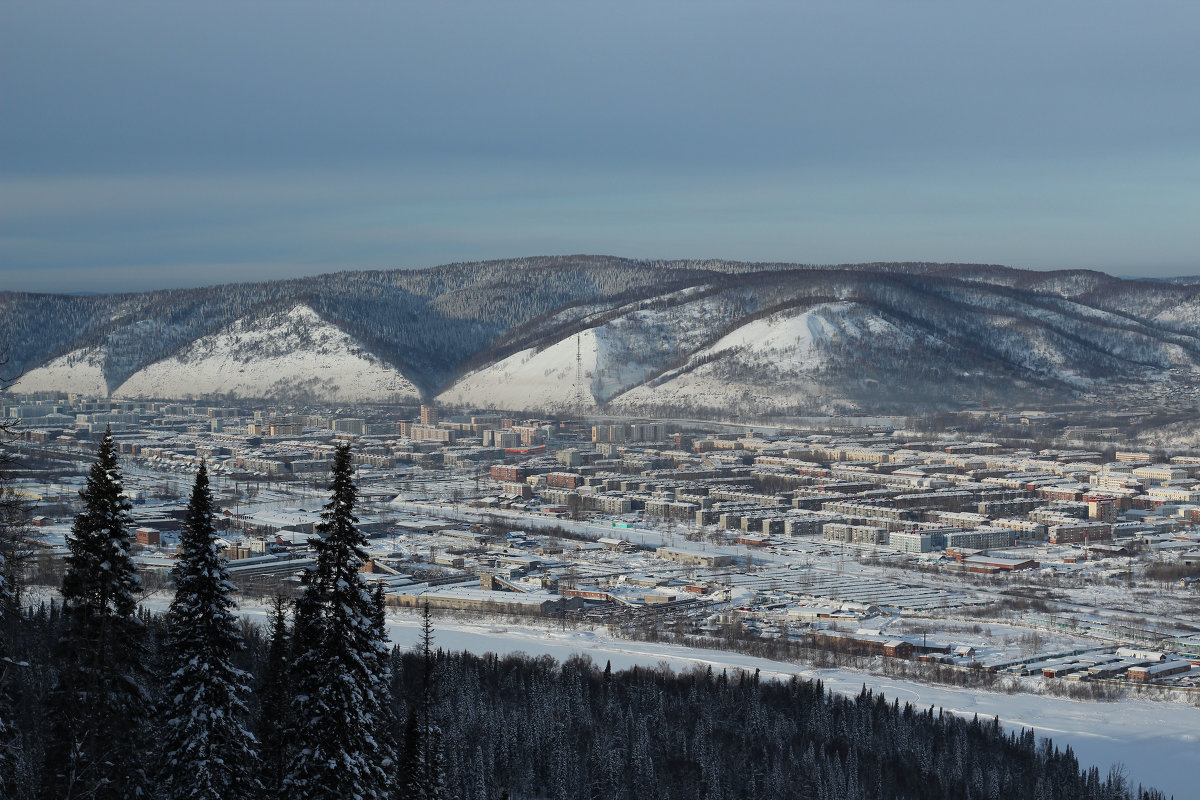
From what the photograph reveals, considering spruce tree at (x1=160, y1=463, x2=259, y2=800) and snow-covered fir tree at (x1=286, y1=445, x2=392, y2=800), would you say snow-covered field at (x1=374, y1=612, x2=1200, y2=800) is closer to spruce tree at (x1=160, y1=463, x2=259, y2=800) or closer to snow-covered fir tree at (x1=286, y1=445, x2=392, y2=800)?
snow-covered fir tree at (x1=286, y1=445, x2=392, y2=800)

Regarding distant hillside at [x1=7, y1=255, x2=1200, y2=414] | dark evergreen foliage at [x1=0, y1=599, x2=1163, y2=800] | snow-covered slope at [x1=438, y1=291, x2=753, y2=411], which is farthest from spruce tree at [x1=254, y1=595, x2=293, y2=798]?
snow-covered slope at [x1=438, y1=291, x2=753, y2=411]

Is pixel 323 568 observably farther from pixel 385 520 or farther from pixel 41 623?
pixel 385 520

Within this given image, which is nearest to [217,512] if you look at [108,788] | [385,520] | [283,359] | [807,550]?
[385,520]

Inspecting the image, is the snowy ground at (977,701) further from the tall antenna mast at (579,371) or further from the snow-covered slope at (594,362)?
the snow-covered slope at (594,362)

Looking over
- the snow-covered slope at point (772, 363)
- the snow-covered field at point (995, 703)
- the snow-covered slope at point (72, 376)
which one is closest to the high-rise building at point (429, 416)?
the snow-covered slope at point (772, 363)

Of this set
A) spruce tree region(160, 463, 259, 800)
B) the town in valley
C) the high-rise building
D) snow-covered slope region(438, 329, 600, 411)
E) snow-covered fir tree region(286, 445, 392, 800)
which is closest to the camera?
snow-covered fir tree region(286, 445, 392, 800)

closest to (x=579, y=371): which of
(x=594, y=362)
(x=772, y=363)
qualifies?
(x=594, y=362)

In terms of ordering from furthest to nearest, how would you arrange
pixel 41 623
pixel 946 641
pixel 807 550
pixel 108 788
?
pixel 807 550, pixel 946 641, pixel 41 623, pixel 108 788
